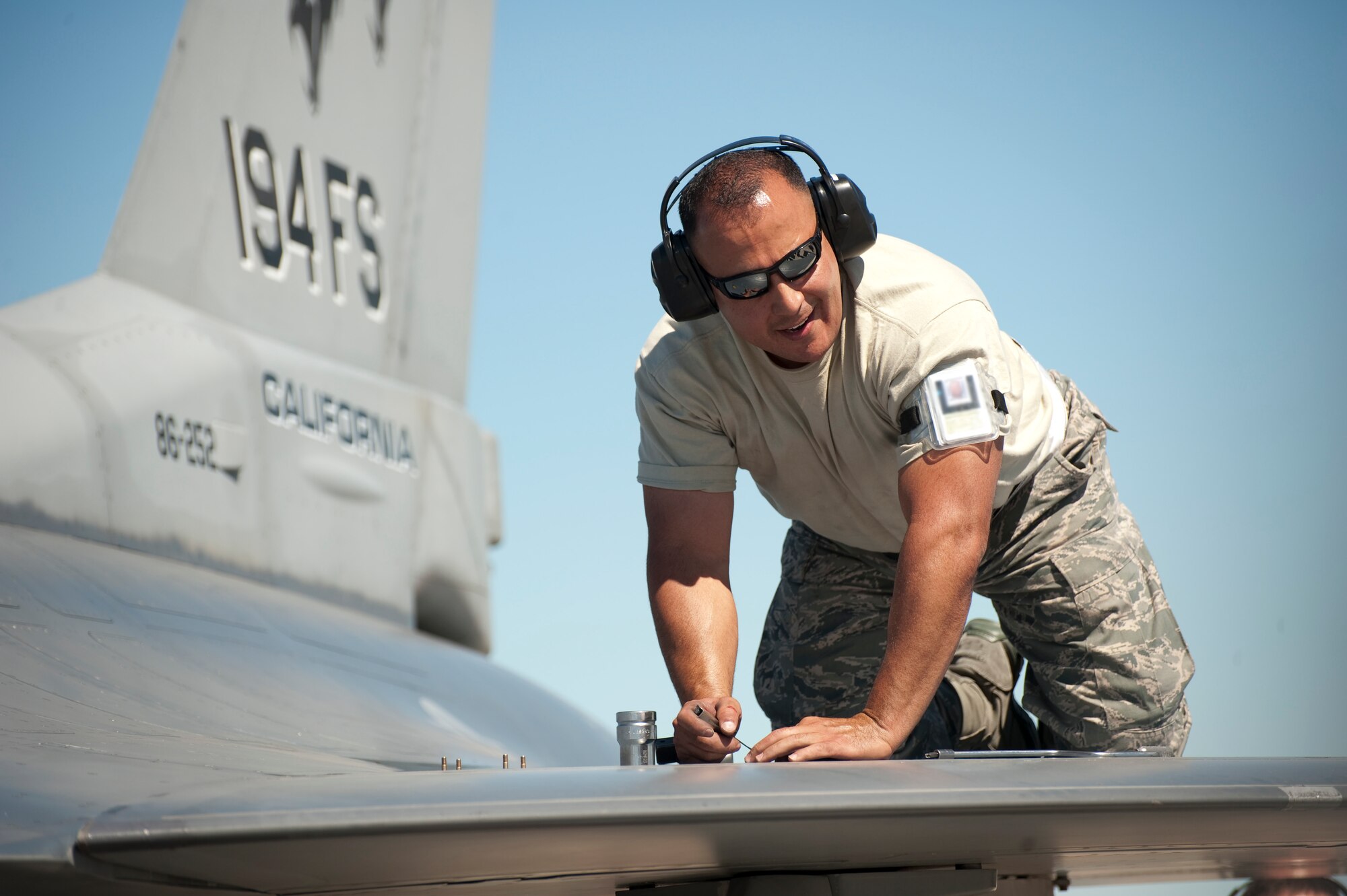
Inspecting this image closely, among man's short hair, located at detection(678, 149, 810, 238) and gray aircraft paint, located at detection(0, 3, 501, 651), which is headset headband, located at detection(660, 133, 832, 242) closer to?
man's short hair, located at detection(678, 149, 810, 238)

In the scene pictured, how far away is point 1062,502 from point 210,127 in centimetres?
345

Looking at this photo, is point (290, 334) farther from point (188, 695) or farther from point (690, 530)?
point (690, 530)

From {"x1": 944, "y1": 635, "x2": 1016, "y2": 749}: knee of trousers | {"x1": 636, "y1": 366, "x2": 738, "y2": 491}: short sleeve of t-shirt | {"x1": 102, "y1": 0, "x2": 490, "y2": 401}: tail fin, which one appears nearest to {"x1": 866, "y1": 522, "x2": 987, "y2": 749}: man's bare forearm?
{"x1": 636, "y1": 366, "x2": 738, "y2": 491}: short sleeve of t-shirt

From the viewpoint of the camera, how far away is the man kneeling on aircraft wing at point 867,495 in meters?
2.38

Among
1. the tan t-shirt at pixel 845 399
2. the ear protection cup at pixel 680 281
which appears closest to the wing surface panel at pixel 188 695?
the tan t-shirt at pixel 845 399

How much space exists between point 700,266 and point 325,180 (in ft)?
12.3

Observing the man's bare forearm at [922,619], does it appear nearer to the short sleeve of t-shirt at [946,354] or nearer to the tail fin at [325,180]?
the short sleeve of t-shirt at [946,354]

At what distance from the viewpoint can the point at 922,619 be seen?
7.71 ft

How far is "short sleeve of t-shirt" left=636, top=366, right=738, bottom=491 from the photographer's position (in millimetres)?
2801

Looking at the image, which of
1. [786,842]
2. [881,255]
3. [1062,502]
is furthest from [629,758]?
[1062,502]

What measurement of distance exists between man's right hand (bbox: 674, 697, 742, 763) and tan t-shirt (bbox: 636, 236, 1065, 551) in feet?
1.82

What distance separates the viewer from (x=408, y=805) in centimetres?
143

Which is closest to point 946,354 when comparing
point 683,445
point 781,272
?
point 781,272

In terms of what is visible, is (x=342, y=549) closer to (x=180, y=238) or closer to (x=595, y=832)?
(x=180, y=238)
